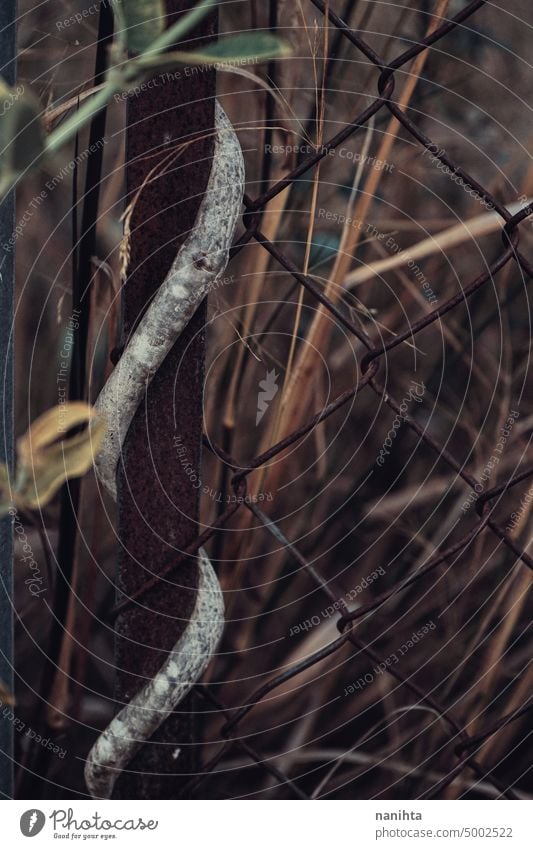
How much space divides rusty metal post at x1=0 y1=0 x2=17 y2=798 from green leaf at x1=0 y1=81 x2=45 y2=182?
0.5 inches

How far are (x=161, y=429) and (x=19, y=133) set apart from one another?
16cm

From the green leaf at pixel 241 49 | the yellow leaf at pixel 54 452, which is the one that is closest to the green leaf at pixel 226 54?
the green leaf at pixel 241 49

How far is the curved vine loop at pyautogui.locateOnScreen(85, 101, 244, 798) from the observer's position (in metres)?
0.37

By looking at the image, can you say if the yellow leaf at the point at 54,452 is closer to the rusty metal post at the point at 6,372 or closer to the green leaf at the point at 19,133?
the rusty metal post at the point at 6,372

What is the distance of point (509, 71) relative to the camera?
2.17 ft

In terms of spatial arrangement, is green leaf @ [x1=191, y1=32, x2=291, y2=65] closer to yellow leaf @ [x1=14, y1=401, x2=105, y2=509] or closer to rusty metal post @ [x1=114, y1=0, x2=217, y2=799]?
rusty metal post @ [x1=114, y1=0, x2=217, y2=799]

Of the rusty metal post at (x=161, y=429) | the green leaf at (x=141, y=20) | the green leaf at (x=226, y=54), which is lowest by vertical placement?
the rusty metal post at (x=161, y=429)

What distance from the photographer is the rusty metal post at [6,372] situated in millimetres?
359

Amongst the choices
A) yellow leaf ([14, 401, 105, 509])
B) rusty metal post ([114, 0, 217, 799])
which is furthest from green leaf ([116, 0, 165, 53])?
yellow leaf ([14, 401, 105, 509])

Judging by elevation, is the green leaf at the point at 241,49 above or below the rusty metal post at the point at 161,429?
above

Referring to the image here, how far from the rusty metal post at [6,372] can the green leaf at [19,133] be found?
0.04 ft

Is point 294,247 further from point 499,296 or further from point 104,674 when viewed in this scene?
point 104,674

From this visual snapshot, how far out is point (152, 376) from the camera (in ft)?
1.27

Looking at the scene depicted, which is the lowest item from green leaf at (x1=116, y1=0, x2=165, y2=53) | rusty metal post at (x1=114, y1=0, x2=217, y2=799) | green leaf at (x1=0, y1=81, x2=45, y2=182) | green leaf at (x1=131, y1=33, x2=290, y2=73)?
rusty metal post at (x1=114, y1=0, x2=217, y2=799)
